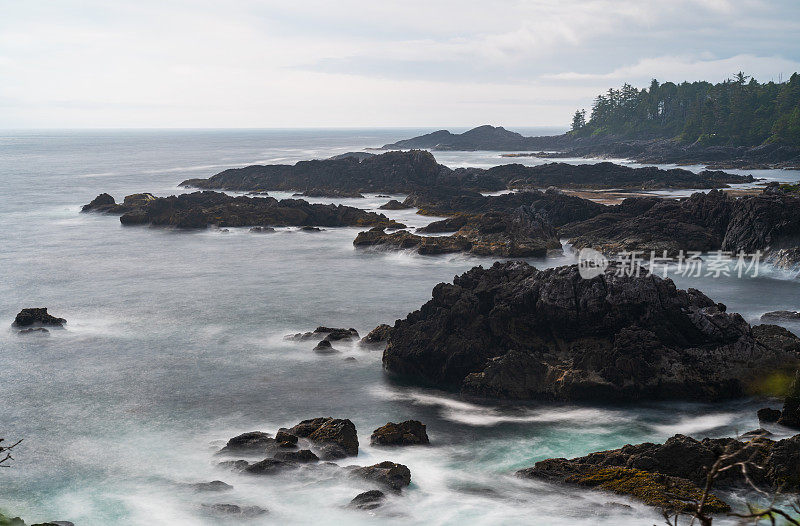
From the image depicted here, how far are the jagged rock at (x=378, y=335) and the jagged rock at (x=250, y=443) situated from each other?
447 inches

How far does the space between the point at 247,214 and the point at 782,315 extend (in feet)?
183

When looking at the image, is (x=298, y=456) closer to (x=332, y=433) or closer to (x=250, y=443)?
(x=332, y=433)

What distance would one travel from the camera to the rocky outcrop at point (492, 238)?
5594cm

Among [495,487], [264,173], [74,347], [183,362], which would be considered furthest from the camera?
[264,173]

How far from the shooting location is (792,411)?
2288 cm

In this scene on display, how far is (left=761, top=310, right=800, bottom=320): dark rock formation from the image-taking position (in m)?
35.8

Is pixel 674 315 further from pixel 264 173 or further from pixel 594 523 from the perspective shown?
pixel 264 173

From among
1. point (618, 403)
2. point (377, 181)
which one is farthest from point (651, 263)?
point (377, 181)

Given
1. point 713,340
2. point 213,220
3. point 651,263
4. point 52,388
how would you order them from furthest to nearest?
point 213,220, point 651,263, point 52,388, point 713,340

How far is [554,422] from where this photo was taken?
24.8 metres

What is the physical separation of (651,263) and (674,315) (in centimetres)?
2332

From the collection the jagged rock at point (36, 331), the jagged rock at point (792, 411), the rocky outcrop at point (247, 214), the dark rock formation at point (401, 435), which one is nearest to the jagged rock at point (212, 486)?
the dark rock formation at point (401, 435)

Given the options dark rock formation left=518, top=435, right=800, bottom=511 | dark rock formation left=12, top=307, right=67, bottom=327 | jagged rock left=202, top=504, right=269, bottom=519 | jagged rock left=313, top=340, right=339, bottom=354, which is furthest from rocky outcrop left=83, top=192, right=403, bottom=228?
jagged rock left=202, top=504, right=269, bottom=519

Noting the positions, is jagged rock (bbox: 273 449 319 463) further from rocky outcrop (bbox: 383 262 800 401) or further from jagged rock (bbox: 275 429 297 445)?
rocky outcrop (bbox: 383 262 800 401)
